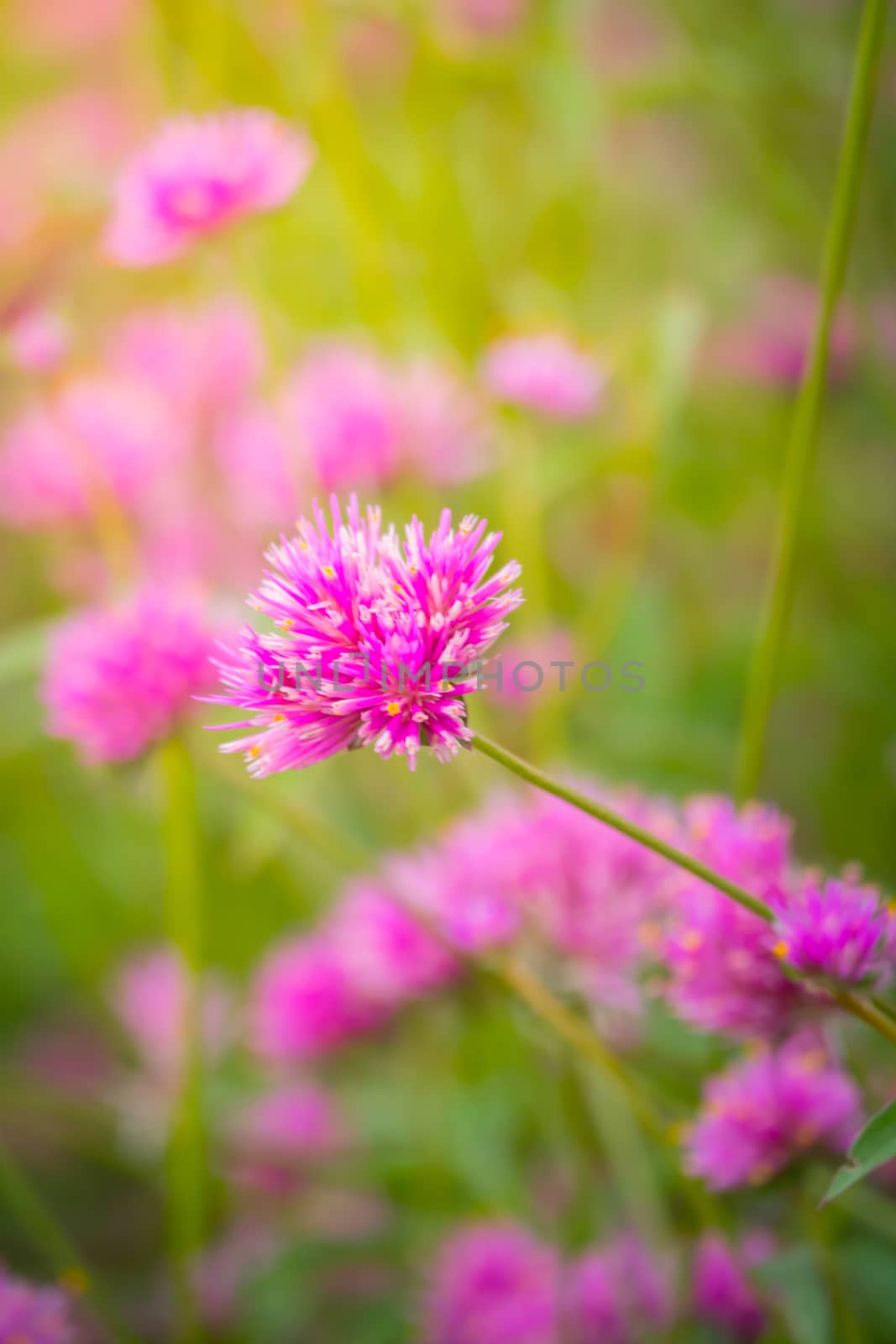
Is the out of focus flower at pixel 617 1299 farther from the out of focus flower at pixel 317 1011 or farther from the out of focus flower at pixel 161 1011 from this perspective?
the out of focus flower at pixel 161 1011

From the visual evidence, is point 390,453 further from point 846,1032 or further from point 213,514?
point 846,1032

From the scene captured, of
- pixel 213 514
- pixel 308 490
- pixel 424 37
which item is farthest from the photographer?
pixel 213 514

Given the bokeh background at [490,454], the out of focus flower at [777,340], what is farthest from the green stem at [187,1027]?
the out of focus flower at [777,340]

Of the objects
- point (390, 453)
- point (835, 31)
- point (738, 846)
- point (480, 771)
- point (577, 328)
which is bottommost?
point (738, 846)

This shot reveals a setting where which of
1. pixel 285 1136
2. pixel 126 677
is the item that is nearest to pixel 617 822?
pixel 126 677

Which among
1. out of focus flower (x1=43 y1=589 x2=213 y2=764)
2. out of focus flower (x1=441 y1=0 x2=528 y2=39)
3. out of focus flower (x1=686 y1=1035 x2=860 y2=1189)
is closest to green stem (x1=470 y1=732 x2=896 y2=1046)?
out of focus flower (x1=686 y1=1035 x2=860 y2=1189)

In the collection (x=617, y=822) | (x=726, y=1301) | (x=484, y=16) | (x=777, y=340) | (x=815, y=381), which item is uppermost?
(x=484, y=16)

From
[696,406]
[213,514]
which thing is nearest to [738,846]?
[213,514]

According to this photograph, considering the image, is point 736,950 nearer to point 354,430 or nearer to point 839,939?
point 839,939
